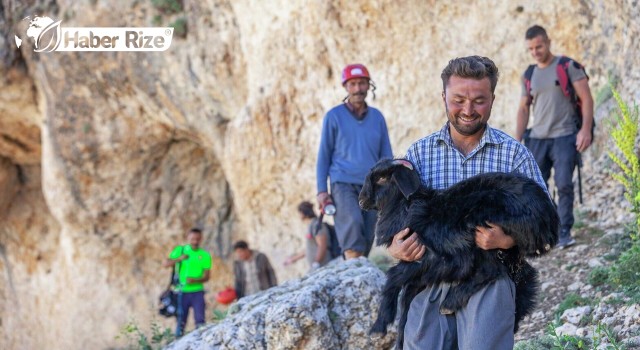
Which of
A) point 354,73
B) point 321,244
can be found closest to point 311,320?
point 354,73

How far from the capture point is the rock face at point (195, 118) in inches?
376

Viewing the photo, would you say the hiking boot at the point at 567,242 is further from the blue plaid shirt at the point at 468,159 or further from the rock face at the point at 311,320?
the blue plaid shirt at the point at 468,159

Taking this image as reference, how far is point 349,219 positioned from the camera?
5531 millimetres

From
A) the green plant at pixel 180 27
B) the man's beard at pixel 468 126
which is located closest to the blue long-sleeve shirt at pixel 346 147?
the man's beard at pixel 468 126

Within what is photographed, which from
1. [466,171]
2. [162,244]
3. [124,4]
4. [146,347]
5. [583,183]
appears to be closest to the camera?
[466,171]

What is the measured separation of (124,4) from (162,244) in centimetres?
487

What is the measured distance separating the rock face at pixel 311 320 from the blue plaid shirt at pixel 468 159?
1.56m

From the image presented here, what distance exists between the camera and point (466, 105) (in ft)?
8.85

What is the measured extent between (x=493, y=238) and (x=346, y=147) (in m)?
3.16

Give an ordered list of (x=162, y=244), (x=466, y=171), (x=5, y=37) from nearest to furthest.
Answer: (x=466, y=171)
(x=5, y=37)
(x=162, y=244)

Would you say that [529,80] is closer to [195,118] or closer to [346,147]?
[346,147]

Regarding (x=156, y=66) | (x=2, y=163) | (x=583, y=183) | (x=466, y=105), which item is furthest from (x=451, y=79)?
(x=2, y=163)

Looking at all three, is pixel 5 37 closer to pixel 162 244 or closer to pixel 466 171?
pixel 162 244

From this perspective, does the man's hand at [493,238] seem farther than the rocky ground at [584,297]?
No
